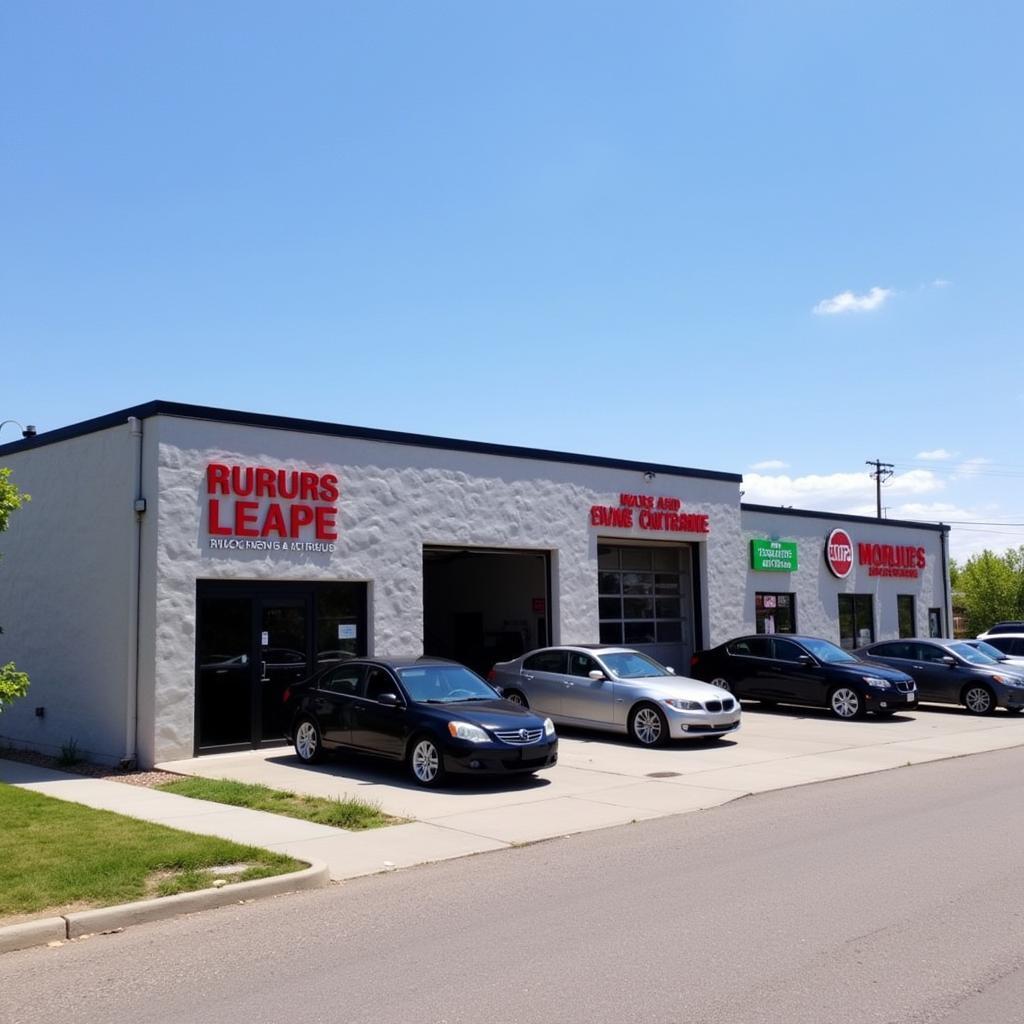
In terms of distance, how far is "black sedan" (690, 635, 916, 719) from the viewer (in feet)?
64.7

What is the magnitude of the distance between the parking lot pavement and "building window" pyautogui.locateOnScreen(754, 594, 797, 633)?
7.06 metres

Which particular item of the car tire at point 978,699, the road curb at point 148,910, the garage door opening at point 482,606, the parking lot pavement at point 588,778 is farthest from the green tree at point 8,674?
the car tire at point 978,699

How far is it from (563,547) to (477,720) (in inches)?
343

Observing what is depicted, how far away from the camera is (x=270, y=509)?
16031mm

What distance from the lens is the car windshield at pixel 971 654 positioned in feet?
71.0

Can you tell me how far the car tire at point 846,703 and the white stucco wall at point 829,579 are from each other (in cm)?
510

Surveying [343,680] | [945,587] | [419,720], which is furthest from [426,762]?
[945,587]

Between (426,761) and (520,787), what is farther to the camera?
(520,787)

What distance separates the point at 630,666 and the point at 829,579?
13.2 metres

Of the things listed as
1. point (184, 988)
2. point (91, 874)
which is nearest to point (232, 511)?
point (91, 874)

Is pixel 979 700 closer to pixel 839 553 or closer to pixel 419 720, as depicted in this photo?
pixel 839 553

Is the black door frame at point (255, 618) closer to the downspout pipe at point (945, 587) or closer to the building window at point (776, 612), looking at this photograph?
the building window at point (776, 612)

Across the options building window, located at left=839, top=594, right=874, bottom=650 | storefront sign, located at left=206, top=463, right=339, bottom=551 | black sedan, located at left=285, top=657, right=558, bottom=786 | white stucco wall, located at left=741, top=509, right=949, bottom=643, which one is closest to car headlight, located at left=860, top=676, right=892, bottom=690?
white stucco wall, located at left=741, top=509, right=949, bottom=643

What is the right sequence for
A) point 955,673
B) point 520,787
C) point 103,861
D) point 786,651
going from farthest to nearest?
point 955,673, point 786,651, point 520,787, point 103,861
